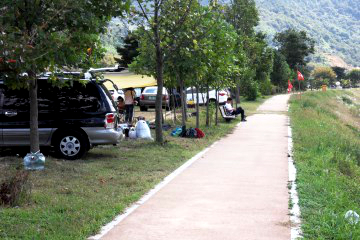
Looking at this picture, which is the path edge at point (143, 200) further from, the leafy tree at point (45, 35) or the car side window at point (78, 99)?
the car side window at point (78, 99)

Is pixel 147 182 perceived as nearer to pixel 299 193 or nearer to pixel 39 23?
pixel 299 193

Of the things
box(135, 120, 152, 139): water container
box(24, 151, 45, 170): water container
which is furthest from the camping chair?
box(24, 151, 45, 170): water container

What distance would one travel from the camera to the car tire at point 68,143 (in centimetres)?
1255

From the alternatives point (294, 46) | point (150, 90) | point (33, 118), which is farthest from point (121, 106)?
point (294, 46)

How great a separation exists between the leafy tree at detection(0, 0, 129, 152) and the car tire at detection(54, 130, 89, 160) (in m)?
1.42

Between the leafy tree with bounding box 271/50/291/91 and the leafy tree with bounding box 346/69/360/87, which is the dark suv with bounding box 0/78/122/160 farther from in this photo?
the leafy tree with bounding box 346/69/360/87

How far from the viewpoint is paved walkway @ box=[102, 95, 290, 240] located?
7094 millimetres

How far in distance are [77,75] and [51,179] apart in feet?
7.93

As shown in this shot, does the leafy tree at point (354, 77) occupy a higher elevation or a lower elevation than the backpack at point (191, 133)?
higher

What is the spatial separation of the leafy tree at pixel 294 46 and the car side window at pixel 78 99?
7959 cm

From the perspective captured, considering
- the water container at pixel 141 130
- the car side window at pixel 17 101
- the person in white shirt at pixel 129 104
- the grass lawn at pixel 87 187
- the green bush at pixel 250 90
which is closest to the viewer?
the grass lawn at pixel 87 187

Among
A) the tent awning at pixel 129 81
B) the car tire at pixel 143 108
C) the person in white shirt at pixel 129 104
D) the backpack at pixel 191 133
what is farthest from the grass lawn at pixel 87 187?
the car tire at pixel 143 108

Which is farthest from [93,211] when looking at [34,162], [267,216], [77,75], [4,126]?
[4,126]

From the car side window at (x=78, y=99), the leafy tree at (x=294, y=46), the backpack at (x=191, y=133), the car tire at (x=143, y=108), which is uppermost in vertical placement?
the leafy tree at (x=294, y=46)
